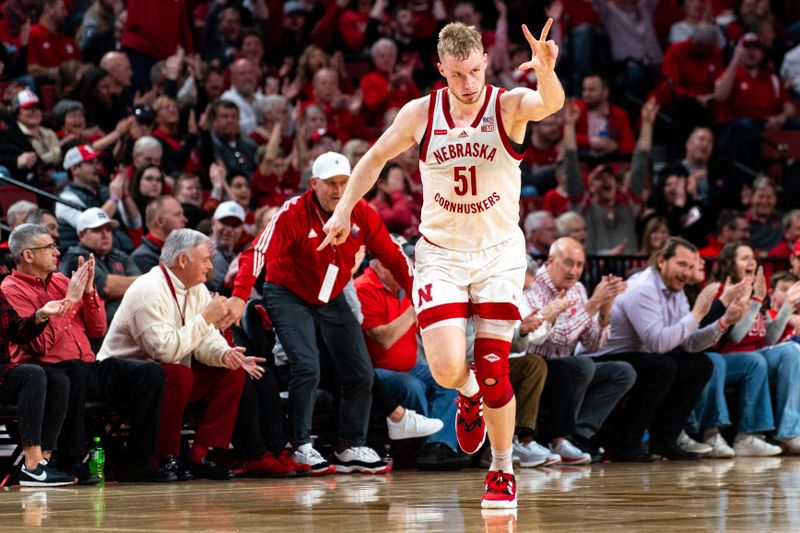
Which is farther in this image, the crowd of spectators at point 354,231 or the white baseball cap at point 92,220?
the white baseball cap at point 92,220

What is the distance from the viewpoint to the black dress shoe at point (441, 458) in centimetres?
904

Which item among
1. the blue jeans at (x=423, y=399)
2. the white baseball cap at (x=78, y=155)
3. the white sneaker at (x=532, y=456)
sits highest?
the white baseball cap at (x=78, y=155)

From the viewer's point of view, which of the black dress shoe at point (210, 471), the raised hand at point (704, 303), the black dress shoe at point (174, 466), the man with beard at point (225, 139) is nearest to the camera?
the black dress shoe at point (174, 466)

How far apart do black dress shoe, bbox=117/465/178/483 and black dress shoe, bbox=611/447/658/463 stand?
3.65m

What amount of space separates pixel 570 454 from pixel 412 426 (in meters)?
1.29

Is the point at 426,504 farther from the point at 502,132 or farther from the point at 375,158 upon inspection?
the point at 502,132

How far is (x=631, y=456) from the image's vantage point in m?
10.1

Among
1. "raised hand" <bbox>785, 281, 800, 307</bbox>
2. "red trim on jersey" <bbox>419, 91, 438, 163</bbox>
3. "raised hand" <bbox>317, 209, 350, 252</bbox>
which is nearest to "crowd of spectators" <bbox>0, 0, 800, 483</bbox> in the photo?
"raised hand" <bbox>785, 281, 800, 307</bbox>

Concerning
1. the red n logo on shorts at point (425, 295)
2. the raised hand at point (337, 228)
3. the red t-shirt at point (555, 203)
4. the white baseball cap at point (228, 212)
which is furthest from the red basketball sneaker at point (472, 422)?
the red t-shirt at point (555, 203)

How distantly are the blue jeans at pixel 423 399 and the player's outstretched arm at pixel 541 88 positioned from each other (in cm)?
346

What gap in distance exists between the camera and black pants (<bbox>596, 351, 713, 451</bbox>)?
397 inches

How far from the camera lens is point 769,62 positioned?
17141 millimetres

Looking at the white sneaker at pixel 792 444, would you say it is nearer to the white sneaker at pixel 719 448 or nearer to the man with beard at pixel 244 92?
the white sneaker at pixel 719 448

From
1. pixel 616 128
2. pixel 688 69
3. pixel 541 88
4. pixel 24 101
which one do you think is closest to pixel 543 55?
pixel 541 88
